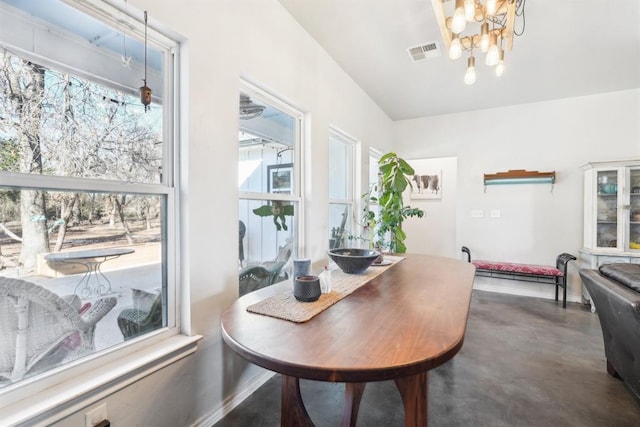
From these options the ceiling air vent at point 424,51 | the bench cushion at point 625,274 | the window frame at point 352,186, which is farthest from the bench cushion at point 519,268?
the ceiling air vent at point 424,51

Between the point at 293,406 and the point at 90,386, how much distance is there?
31.1 inches

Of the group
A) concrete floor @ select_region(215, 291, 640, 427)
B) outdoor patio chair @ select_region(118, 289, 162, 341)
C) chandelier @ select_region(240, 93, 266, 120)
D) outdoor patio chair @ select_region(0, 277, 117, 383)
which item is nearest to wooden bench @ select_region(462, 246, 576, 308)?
concrete floor @ select_region(215, 291, 640, 427)

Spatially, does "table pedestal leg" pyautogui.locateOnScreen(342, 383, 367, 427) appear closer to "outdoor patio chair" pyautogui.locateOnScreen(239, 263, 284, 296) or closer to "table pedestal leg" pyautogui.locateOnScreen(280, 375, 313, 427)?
"table pedestal leg" pyautogui.locateOnScreen(280, 375, 313, 427)

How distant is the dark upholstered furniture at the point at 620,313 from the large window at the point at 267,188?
2.04 m

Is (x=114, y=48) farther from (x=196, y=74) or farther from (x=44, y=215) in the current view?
(x=44, y=215)

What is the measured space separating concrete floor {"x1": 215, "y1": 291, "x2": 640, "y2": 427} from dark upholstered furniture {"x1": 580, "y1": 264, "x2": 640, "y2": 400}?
20 centimetres

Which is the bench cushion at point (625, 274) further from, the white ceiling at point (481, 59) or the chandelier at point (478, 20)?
the white ceiling at point (481, 59)

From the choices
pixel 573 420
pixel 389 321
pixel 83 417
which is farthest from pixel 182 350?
pixel 573 420

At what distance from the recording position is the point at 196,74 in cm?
153

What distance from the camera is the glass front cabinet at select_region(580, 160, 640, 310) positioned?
3.43 metres

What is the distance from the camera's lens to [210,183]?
1614 millimetres

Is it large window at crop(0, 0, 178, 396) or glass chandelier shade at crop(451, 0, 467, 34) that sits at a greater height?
glass chandelier shade at crop(451, 0, 467, 34)

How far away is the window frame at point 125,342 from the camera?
1.01m

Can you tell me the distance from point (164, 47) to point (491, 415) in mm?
2706
